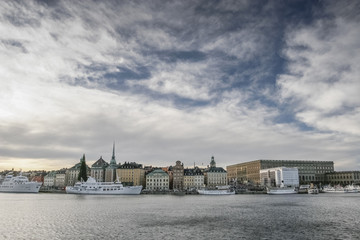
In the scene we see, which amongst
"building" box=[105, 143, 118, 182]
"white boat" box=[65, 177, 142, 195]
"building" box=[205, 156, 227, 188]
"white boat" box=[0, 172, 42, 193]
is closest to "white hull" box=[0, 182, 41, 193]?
"white boat" box=[0, 172, 42, 193]

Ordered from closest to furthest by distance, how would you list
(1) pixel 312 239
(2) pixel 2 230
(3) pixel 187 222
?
1. (1) pixel 312 239
2. (2) pixel 2 230
3. (3) pixel 187 222

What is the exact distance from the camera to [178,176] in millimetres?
182375

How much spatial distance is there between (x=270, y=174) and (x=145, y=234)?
579ft

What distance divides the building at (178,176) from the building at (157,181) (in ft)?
19.1

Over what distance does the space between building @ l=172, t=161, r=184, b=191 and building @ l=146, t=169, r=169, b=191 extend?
5.84m

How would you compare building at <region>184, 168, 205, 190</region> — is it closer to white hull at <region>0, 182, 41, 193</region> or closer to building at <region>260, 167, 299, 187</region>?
building at <region>260, 167, 299, 187</region>

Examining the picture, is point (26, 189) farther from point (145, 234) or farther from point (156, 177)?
point (145, 234)

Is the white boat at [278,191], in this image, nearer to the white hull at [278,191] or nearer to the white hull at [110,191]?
the white hull at [278,191]

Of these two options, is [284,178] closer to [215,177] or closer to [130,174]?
[215,177]

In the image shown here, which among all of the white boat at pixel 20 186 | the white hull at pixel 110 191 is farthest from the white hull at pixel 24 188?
the white hull at pixel 110 191

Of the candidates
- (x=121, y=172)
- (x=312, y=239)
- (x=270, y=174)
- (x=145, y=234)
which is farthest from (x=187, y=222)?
(x=270, y=174)

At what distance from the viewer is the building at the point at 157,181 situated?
578 ft

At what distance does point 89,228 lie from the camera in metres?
37.6

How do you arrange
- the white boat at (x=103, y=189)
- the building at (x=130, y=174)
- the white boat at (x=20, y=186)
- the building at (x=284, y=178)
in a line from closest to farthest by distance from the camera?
1. the white boat at (x=103, y=189)
2. the white boat at (x=20, y=186)
3. the building at (x=130, y=174)
4. the building at (x=284, y=178)
